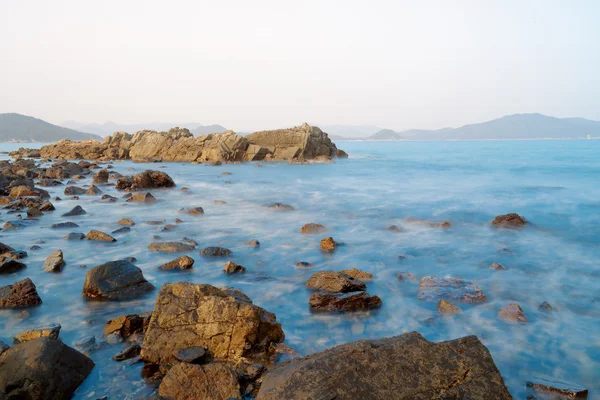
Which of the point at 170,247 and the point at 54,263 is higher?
the point at 54,263

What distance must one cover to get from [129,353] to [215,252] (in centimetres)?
426

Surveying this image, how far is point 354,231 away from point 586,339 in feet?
22.2

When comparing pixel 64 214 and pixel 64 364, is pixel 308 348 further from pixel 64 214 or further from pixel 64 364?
pixel 64 214

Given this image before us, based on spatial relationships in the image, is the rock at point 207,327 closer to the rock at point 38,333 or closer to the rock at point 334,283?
the rock at point 38,333

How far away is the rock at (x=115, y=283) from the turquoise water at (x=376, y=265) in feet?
0.69

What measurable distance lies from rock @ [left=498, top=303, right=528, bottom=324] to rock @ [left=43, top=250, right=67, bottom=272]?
7300 millimetres

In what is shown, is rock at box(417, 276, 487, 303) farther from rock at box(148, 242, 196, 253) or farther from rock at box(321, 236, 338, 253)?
rock at box(148, 242, 196, 253)

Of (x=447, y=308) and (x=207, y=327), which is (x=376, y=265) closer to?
(x=447, y=308)

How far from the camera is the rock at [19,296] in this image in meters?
5.70

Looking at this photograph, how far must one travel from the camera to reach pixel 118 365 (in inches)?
167

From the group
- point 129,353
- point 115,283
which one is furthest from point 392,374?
point 115,283

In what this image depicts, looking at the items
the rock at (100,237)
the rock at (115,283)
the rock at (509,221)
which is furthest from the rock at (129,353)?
the rock at (509,221)

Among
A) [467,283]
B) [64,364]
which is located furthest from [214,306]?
[467,283]

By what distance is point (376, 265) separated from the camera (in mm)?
8320
